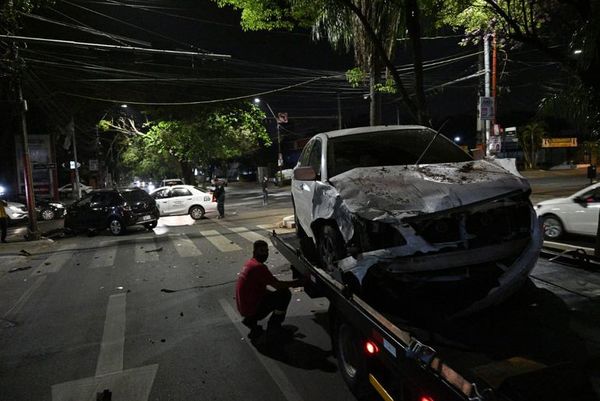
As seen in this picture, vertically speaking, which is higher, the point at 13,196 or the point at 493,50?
the point at 493,50

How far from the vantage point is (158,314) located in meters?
6.59

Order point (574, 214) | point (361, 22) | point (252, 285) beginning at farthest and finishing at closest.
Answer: point (574, 214) → point (361, 22) → point (252, 285)

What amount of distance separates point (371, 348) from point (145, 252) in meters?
9.86

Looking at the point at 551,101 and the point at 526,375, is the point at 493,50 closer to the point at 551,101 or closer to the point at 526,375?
the point at 551,101

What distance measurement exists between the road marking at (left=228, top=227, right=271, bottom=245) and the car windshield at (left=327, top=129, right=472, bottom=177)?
756 cm

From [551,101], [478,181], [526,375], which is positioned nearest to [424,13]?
[551,101]

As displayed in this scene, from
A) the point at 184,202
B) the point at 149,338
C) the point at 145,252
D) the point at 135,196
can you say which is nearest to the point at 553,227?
the point at 149,338

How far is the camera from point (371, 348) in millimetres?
3305

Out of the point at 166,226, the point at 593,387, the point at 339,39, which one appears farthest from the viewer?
the point at 166,226

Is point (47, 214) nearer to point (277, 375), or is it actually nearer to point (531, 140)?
point (277, 375)

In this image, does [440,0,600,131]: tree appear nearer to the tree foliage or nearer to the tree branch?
the tree branch

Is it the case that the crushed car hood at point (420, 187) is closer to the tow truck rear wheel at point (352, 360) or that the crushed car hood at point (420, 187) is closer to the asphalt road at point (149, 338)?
the tow truck rear wheel at point (352, 360)

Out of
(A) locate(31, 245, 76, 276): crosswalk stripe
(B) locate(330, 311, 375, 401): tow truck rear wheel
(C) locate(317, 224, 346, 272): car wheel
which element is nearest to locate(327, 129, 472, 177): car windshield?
(C) locate(317, 224, 346, 272): car wheel

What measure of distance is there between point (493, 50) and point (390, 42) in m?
8.55
